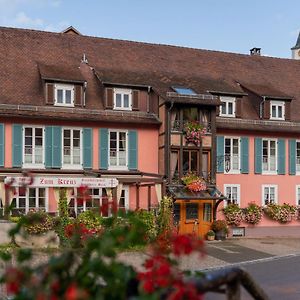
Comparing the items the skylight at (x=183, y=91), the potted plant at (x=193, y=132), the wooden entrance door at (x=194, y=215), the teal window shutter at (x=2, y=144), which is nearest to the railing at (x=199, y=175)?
the wooden entrance door at (x=194, y=215)

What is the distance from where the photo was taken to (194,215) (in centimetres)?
2650

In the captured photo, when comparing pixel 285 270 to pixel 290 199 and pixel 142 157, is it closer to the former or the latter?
pixel 142 157

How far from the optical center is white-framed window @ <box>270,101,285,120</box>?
96.8 feet

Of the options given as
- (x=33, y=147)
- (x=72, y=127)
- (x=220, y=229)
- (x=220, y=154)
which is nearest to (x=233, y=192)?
(x=220, y=154)

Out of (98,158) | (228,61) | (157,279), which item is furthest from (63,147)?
(157,279)

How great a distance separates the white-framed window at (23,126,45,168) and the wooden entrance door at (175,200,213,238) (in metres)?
6.50

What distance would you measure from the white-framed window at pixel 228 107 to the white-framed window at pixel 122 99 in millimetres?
4788

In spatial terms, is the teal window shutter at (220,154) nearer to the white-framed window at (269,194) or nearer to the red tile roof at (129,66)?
the red tile roof at (129,66)

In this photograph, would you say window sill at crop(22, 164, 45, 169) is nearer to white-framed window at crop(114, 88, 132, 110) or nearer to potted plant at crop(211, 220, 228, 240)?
white-framed window at crop(114, 88, 132, 110)

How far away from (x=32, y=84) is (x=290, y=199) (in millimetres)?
14319

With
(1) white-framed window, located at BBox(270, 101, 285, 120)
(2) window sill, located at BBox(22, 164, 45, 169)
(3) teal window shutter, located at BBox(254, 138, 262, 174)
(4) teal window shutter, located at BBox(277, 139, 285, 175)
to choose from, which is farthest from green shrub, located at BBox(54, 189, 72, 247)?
(1) white-framed window, located at BBox(270, 101, 285, 120)

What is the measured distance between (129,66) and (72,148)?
21.4 feet

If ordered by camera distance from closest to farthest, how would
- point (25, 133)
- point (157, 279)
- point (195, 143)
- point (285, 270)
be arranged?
point (157, 279) → point (285, 270) → point (25, 133) → point (195, 143)

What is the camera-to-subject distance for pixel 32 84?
2612cm
